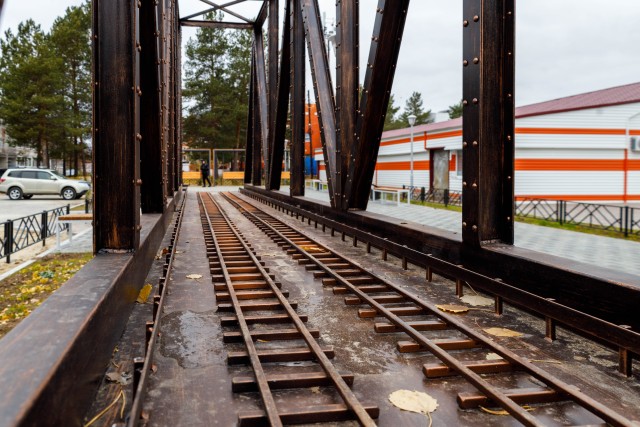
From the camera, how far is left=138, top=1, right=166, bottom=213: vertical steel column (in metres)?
5.75

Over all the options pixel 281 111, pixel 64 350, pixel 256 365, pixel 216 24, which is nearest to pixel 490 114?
pixel 256 365

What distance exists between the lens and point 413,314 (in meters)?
3.94

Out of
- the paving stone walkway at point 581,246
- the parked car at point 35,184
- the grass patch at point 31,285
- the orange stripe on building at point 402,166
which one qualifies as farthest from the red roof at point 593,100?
the parked car at point 35,184

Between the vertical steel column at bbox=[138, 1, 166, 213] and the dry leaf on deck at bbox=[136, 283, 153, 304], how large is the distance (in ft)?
6.97

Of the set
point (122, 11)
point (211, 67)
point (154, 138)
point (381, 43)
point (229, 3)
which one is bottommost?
point (154, 138)

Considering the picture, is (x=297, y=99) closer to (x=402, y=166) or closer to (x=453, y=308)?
(x=453, y=308)

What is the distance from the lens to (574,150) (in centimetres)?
2319

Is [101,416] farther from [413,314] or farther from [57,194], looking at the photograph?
[57,194]

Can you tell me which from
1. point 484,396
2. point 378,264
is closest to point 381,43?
point 378,264

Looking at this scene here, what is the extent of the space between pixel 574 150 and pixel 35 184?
2505 cm

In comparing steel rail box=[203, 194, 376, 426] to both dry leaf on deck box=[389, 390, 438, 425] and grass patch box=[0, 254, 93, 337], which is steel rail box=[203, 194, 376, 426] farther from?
grass patch box=[0, 254, 93, 337]

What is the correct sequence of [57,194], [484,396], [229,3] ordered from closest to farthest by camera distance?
[484,396], [229,3], [57,194]

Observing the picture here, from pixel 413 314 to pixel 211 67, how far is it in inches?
1899

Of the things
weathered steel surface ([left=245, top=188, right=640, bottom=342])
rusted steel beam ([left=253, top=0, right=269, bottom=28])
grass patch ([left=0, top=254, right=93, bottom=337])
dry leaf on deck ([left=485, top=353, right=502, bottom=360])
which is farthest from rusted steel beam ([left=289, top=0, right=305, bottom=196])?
dry leaf on deck ([left=485, top=353, right=502, bottom=360])
